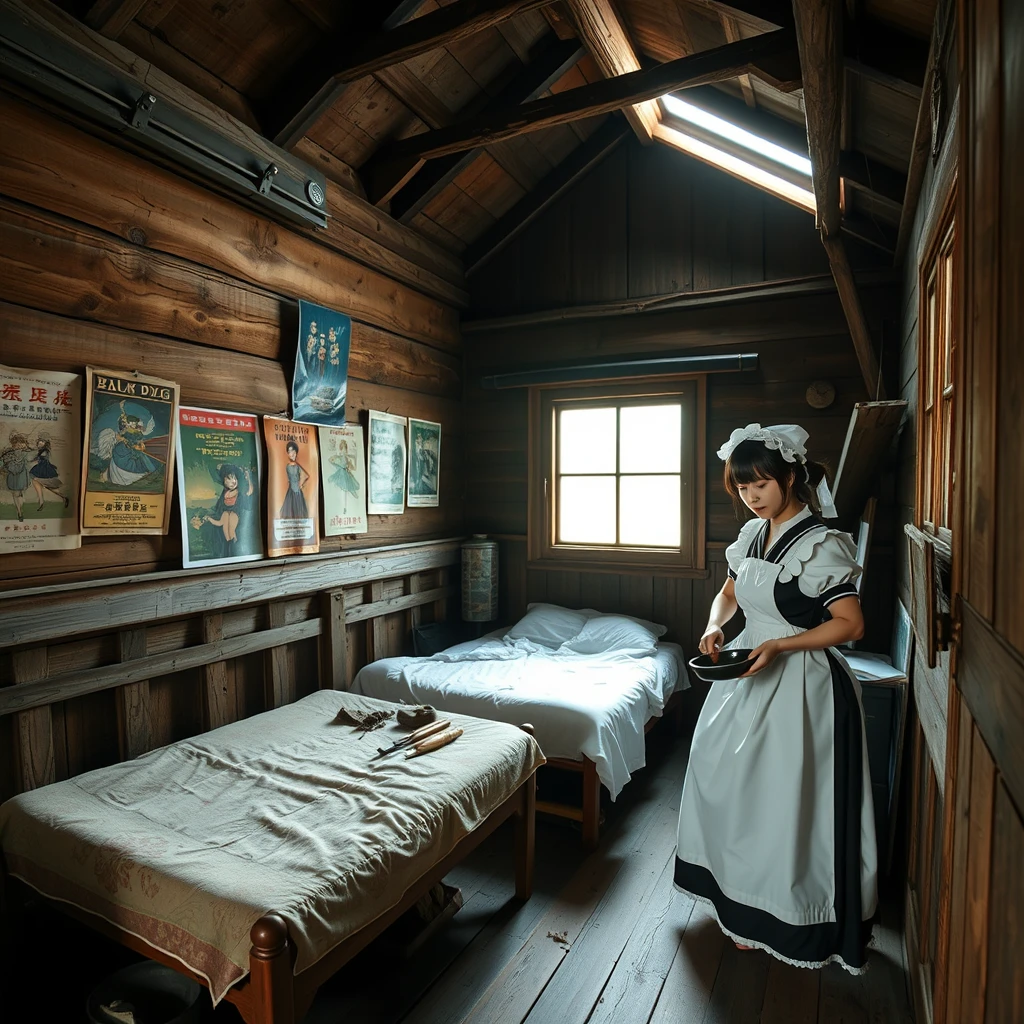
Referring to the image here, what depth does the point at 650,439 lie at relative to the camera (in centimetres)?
436

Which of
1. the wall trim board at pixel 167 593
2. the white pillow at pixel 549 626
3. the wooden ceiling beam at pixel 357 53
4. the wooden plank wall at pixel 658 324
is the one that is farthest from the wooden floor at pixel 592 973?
the wooden ceiling beam at pixel 357 53

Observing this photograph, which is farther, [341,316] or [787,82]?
[341,316]

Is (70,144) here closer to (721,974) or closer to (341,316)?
(341,316)

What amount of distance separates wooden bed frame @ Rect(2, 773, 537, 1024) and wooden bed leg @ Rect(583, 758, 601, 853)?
31.5 inches

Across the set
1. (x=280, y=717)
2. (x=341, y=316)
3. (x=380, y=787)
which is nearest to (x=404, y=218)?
(x=341, y=316)

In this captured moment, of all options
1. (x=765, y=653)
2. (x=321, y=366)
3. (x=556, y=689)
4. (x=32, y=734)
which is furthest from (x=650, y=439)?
(x=32, y=734)

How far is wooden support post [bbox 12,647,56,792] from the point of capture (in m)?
2.18

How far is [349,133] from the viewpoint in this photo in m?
3.43

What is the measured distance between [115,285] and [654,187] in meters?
3.19

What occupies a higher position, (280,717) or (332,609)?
(332,609)

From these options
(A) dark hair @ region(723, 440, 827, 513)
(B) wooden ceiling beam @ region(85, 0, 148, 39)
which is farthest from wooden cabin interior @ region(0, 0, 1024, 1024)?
(A) dark hair @ region(723, 440, 827, 513)

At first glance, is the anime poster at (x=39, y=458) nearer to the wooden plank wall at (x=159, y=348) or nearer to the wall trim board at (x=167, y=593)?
the wooden plank wall at (x=159, y=348)

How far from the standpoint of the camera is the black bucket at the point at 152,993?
1.76 metres

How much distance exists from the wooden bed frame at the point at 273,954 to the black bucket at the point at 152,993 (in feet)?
0.54
